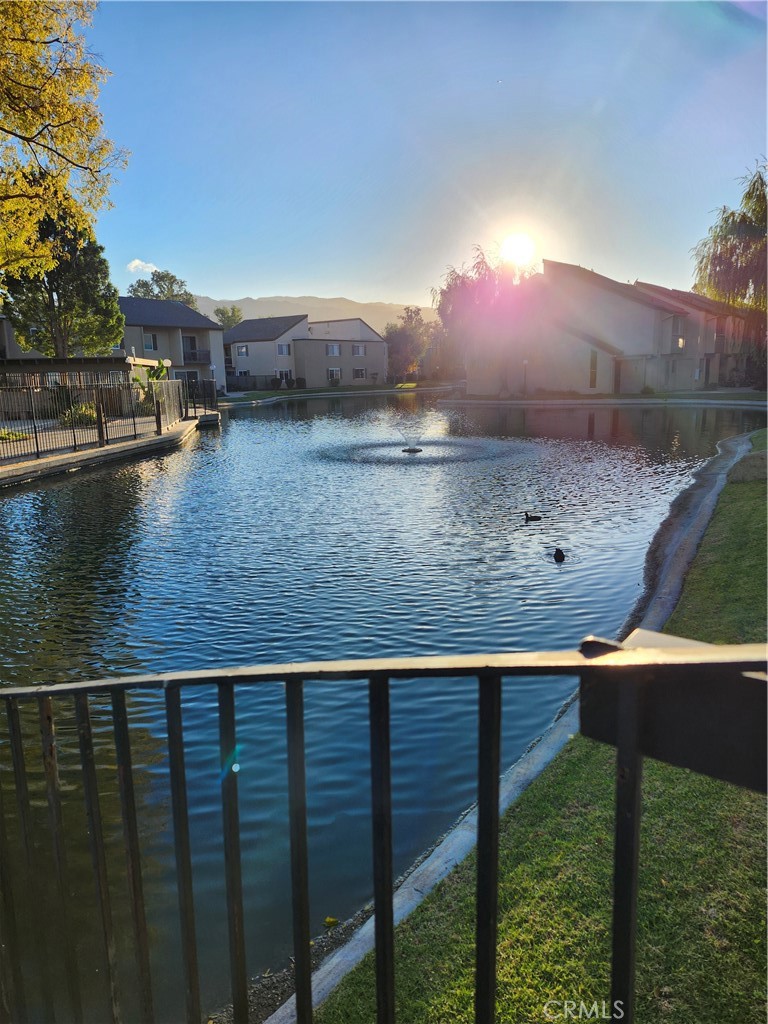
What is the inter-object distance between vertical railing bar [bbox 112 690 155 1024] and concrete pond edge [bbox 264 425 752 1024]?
1.04m

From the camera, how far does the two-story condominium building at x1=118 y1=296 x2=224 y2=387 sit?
199 feet

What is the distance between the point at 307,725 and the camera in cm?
646

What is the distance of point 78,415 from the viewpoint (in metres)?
32.3

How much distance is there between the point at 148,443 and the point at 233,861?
26915 millimetres

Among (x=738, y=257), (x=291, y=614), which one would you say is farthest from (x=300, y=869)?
(x=738, y=257)

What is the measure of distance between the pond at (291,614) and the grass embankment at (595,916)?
875 millimetres

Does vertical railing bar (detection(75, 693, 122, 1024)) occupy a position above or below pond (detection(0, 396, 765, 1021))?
above

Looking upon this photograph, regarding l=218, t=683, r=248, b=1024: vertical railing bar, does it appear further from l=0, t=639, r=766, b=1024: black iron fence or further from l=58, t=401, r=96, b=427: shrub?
l=58, t=401, r=96, b=427: shrub

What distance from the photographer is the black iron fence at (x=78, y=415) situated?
78.1ft

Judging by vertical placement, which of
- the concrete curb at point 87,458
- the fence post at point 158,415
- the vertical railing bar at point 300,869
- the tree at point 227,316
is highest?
the tree at point 227,316

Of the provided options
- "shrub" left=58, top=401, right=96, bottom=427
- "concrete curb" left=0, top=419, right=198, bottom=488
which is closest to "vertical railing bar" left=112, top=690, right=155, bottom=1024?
"concrete curb" left=0, top=419, right=198, bottom=488

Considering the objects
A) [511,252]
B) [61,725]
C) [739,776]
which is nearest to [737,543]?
[61,725]

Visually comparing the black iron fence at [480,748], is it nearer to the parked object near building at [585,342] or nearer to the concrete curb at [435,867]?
the concrete curb at [435,867]

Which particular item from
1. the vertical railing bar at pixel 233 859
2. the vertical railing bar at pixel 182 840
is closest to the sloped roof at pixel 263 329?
the vertical railing bar at pixel 182 840
